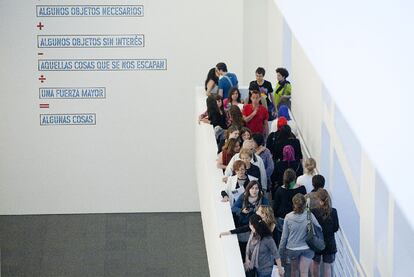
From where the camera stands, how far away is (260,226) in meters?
12.6

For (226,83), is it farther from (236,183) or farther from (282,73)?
(236,183)

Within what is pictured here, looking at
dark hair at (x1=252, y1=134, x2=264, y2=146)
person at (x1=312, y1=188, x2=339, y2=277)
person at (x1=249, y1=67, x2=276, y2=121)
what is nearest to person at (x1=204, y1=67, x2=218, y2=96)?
person at (x1=249, y1=67, x2=276, y2=121)

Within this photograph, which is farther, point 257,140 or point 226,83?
point 226,83

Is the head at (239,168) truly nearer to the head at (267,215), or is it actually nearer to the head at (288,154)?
the head at (288,154)

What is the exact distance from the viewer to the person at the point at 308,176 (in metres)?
14.1

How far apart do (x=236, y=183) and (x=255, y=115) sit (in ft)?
7.39

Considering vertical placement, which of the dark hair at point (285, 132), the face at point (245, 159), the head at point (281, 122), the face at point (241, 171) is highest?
the head at point (281, 122)

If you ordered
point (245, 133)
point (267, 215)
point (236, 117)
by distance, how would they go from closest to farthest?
point (267, 215) < point (245, 133) < point (236, 117)

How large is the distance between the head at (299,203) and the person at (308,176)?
120 cm

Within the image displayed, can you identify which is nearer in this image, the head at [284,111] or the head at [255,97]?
the head at [255,97]

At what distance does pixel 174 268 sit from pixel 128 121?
319cm

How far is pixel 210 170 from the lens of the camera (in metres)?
16.1

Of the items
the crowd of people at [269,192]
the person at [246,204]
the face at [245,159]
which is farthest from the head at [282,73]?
the person at [246,204]

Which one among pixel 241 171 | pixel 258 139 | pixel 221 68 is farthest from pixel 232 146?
pixel 221 68
